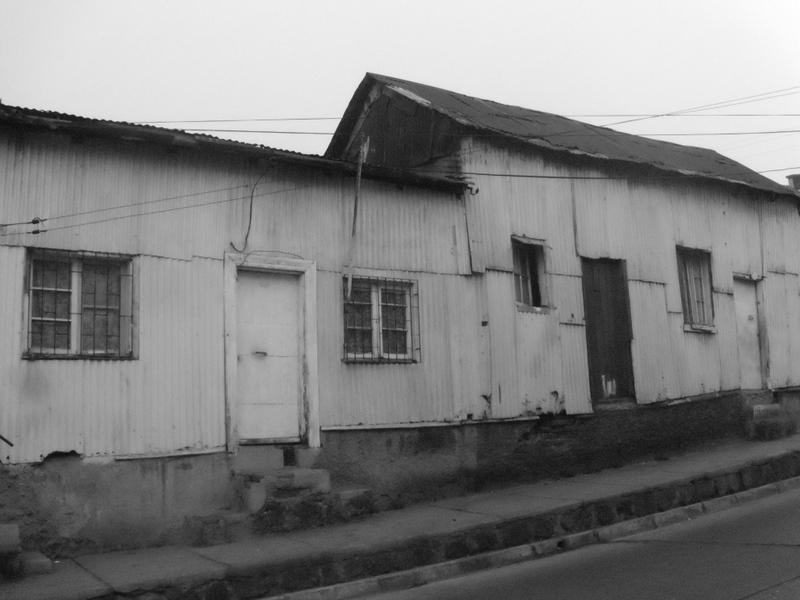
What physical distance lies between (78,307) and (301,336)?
8.84 feet

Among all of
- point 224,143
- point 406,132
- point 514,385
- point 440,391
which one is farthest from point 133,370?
point 406,132

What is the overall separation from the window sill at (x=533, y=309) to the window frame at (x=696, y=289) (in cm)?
377

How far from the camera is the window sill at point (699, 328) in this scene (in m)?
15.5

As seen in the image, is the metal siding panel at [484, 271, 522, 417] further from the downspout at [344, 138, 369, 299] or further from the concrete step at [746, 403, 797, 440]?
the concrete step at [746, 403, 797, 440]

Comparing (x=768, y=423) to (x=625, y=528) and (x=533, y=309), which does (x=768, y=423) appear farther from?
(x=625, y=528)

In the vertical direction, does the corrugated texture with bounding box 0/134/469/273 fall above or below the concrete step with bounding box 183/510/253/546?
above

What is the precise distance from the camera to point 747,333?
16.8 m

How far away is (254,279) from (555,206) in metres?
5.44

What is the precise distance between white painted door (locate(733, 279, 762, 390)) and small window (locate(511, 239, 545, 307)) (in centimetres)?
522

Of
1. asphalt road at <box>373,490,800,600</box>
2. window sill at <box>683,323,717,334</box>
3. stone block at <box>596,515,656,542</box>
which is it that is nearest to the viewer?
asphalt road at <box>373,490,800,600</box>

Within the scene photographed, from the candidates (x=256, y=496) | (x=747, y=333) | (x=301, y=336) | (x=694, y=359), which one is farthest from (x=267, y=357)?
(x=747, y=333)

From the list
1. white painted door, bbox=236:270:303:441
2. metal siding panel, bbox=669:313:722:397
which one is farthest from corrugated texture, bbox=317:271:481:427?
metal siding panel, bbox=669:313:722:397

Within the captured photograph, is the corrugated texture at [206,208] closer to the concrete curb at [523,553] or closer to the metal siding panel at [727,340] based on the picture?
the concrete curb at [523,553]

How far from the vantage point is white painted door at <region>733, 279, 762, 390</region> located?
651 inches
